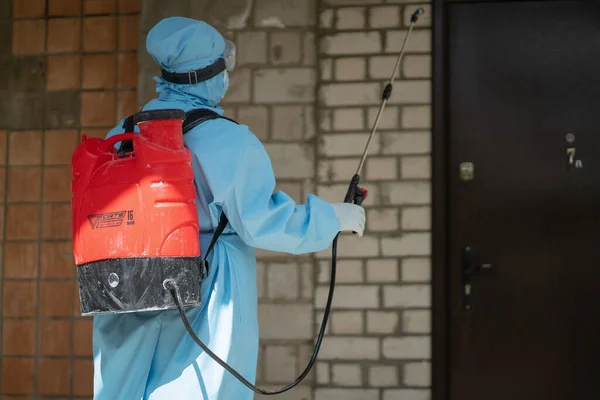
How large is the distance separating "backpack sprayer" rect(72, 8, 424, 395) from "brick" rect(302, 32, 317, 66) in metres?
1.98

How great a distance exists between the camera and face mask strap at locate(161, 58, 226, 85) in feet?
8.58

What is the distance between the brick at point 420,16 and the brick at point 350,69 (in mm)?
285

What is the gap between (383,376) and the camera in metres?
4.12

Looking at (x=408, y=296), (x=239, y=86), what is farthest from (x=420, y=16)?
(x=408, y=296)

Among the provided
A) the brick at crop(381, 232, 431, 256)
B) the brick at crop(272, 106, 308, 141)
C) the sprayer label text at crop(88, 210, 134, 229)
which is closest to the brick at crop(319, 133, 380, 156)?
the brick at crop(272, 106, 308, 141)

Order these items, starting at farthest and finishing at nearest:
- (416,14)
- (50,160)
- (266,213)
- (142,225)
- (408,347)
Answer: (50,160) < (408,347) < (416,14) < (266,213) < (142,225)

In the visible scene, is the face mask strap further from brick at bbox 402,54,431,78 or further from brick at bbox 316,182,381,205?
brick at bbox 402,54,431,78

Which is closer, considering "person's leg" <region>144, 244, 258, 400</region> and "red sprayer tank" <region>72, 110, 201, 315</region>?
"red sprayer tank" <region>72, 110, 201, 315</region>

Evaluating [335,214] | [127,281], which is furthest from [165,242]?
[335,214]

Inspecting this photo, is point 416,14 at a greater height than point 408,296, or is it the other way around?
point 416,14

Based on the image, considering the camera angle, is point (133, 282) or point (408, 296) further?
point (408, 296)

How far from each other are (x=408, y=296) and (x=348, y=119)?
89cm

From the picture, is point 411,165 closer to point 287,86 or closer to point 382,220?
point 382,220

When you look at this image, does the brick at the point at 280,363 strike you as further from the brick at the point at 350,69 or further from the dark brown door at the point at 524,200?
the brick at the point at 350,69
